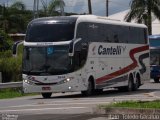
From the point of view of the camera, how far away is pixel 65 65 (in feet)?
90.9

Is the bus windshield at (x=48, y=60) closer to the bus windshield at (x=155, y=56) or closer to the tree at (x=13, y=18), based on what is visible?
the bus windshield at (x=155, y=56)

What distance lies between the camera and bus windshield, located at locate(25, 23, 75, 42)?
2783 cm

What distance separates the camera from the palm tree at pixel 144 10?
65.6 metres

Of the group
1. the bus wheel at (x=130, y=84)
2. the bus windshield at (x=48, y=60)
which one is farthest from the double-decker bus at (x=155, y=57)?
the bus windshield at (x=48, y=60)

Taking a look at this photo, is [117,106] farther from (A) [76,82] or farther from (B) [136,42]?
(B) [136,42]

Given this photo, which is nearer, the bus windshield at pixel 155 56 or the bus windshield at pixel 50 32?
the bus windshield at pixel 50 32

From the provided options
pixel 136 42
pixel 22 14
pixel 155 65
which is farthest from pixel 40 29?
pixel 22 14

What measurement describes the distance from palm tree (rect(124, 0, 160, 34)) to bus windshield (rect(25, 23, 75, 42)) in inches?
1516

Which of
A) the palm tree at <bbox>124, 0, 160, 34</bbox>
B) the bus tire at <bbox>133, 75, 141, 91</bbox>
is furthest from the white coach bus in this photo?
the palm tree at <bbox>124, 0, 160, 34</bbox>

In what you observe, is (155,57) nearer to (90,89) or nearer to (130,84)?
(130,84)

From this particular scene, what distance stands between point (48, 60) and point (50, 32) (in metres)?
1.42

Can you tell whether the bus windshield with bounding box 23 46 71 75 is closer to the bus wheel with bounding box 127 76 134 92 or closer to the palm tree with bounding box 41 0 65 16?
the bus wheel with bounding box 127 76 134 92

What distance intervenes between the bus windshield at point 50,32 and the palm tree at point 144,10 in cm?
3850

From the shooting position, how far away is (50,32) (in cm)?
2817
